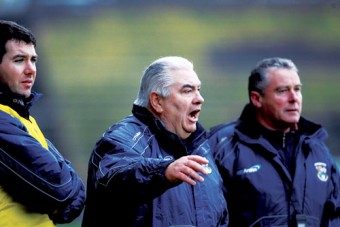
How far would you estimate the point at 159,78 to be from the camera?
11.9 ft

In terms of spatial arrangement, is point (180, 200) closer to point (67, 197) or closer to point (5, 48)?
point (67, 197)

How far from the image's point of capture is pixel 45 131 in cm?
900

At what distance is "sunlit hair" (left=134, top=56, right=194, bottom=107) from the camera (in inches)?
142

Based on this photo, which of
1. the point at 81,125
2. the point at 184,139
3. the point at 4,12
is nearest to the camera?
the point at 184,139

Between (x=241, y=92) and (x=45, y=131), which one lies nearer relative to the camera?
(x=45, y=131)

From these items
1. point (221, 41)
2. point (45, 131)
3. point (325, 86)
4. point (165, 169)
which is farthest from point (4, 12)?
point (165, 169)

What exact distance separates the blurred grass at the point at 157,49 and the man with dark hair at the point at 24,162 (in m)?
6.18

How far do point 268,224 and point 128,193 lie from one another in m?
1.07

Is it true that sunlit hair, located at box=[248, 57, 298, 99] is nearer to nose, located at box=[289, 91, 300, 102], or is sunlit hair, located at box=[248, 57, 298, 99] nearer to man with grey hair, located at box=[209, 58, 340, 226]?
man with grey hair, located at box=[209, 58, 340, 226]

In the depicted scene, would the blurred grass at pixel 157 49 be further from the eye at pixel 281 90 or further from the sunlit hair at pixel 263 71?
the eye at pixel 281 90

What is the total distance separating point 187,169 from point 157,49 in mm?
6908

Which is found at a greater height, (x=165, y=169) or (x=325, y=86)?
(x=165, y=169)

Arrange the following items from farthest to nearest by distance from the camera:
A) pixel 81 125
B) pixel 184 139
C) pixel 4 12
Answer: pixel 81 125, pixel 4 12, pixel 184 139

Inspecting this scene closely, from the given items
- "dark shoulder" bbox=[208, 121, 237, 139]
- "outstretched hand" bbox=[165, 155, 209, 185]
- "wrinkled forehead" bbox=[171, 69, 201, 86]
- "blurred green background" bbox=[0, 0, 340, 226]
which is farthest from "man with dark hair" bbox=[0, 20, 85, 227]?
"blurred green background" bbox=[0, 0, 340, 226]
